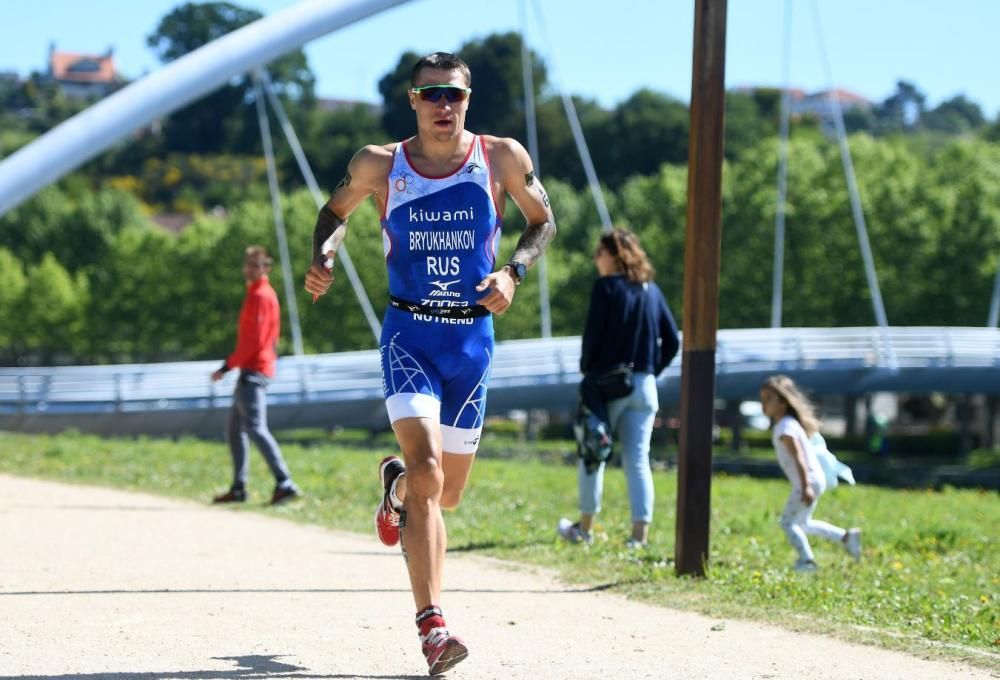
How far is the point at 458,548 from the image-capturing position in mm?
9477

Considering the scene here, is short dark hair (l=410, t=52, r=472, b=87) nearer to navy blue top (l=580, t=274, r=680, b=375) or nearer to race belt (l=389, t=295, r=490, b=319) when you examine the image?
race belt (l=389, t=295, r=490, b=319)

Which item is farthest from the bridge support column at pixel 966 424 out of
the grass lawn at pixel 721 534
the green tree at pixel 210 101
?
the green tree at pixel 210 101

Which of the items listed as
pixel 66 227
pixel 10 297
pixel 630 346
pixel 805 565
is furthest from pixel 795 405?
pixel 66 227

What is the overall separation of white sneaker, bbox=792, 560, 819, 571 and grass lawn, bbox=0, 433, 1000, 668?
0.27 ft

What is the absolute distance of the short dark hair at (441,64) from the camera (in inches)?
229

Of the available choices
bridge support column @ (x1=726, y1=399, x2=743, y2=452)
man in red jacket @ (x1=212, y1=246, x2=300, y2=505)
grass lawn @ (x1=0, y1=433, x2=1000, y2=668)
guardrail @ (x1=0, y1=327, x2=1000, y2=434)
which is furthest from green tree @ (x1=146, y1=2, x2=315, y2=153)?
man in red jacket @ (x1=212, y1=246, x2=300, y2=505)

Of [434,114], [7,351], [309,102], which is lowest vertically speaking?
[7,351]

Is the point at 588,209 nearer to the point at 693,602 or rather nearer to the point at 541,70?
the point at 541,70

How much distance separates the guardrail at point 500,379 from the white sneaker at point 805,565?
68.7ft

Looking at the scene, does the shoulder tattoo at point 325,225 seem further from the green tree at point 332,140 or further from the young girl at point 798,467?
the green tree at point 332,140

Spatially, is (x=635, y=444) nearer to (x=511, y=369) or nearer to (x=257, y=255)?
(x=257, y=255)

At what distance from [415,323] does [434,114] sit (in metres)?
0.74

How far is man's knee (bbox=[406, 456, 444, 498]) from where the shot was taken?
5.59 metres

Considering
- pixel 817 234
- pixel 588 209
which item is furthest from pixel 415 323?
pixel 588 209
